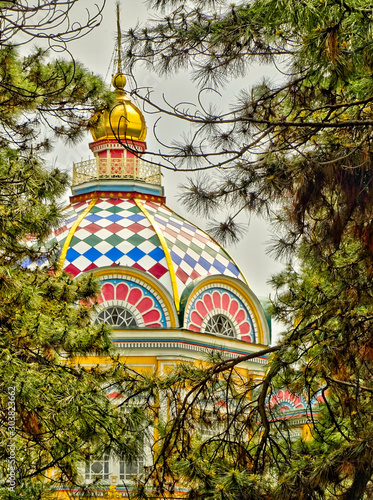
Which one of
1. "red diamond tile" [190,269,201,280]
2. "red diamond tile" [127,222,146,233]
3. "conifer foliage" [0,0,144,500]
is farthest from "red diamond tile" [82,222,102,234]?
"conifer foliage" [0,0,144,500]

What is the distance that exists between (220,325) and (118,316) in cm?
221

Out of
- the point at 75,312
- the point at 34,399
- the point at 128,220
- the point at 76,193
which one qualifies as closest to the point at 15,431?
the point at 34,399

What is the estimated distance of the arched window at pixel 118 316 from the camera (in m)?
20.2

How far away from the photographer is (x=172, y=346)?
782 inches

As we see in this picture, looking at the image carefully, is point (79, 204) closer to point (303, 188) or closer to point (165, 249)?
point (165, 249)

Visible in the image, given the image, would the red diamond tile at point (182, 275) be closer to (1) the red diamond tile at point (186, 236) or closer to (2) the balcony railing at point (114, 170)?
(1) the red diamond tile at point (186, 236)

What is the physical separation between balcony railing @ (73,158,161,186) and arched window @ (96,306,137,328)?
Answer: 159 inches

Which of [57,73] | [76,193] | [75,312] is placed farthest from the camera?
[76,193]

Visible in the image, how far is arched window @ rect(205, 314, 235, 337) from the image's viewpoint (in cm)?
2091

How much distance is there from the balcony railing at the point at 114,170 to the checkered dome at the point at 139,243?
80 cm

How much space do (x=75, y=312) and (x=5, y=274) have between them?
8.29 feet

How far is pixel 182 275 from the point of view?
818 inches

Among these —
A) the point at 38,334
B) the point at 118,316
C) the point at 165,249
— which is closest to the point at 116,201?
the point at 165,249

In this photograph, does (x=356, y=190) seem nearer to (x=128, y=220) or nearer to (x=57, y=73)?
(x=57, y=73)
